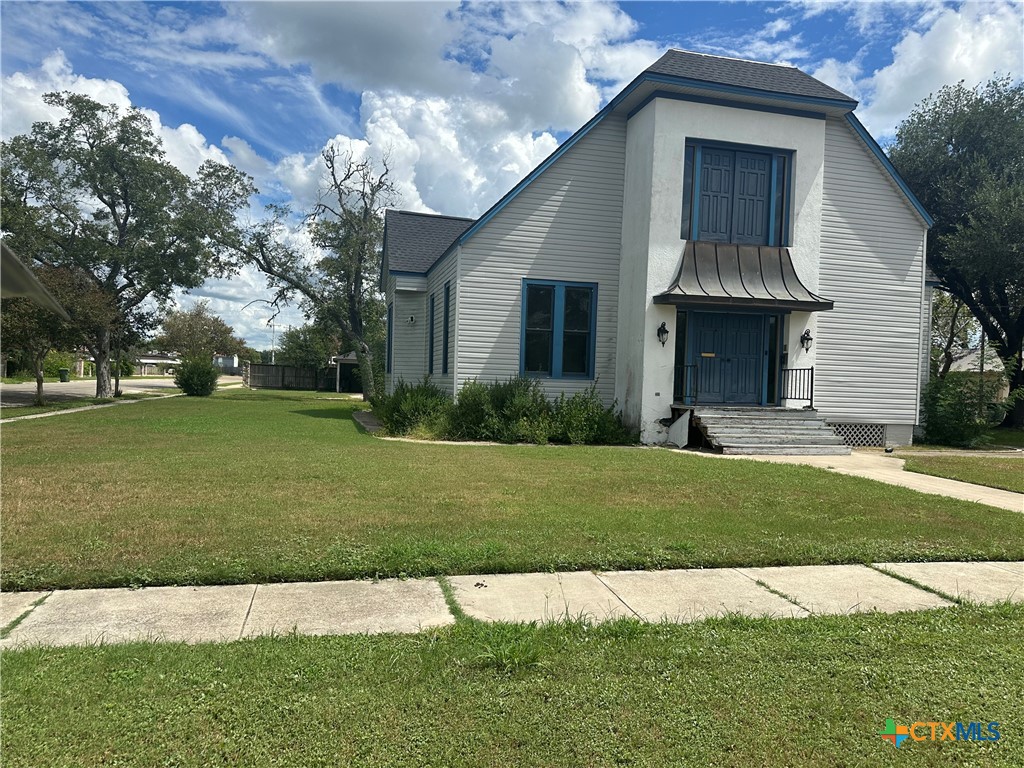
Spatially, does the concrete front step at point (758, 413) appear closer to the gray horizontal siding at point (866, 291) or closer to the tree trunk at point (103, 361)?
the gray horizontal siding at point (866, 291)

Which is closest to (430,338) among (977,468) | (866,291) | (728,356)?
(728,356)

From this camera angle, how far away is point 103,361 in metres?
27.4

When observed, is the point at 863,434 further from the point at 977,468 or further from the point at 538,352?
the point at 538,352

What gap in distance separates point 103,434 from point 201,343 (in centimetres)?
6408

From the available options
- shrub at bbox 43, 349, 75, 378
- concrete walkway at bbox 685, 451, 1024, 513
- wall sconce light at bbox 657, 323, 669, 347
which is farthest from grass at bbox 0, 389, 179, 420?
shrub at bbox 43, 349, 75, 378

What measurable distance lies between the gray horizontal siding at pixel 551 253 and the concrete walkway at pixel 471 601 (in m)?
10.2

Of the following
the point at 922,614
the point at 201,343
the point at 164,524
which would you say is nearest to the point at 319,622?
the point at 164,524

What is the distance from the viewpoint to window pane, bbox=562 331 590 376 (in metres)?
15.3

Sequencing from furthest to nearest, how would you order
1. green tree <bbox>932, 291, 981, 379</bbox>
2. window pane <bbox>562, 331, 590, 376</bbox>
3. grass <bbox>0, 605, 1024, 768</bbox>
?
green tree <bbox>932, 291, 981, 379</bbox>
window pane <bbox>562, 331, 590, 376</bbox>
grass <bbox>0, 605, 1024, 768</bbox>

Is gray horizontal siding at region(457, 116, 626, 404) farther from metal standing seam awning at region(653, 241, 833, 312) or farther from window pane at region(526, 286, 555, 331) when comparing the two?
Answer: metal standing seam awning at region(653, 241, 833, 312)

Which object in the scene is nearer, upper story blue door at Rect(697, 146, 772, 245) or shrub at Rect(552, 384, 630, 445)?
shrub at Rect(552, 384, 630, 445)

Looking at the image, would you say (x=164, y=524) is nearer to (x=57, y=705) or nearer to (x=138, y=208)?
(x=57, y=705)

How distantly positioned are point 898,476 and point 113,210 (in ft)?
98.7

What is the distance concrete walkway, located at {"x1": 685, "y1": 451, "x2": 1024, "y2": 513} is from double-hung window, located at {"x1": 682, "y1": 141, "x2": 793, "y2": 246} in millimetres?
4901
